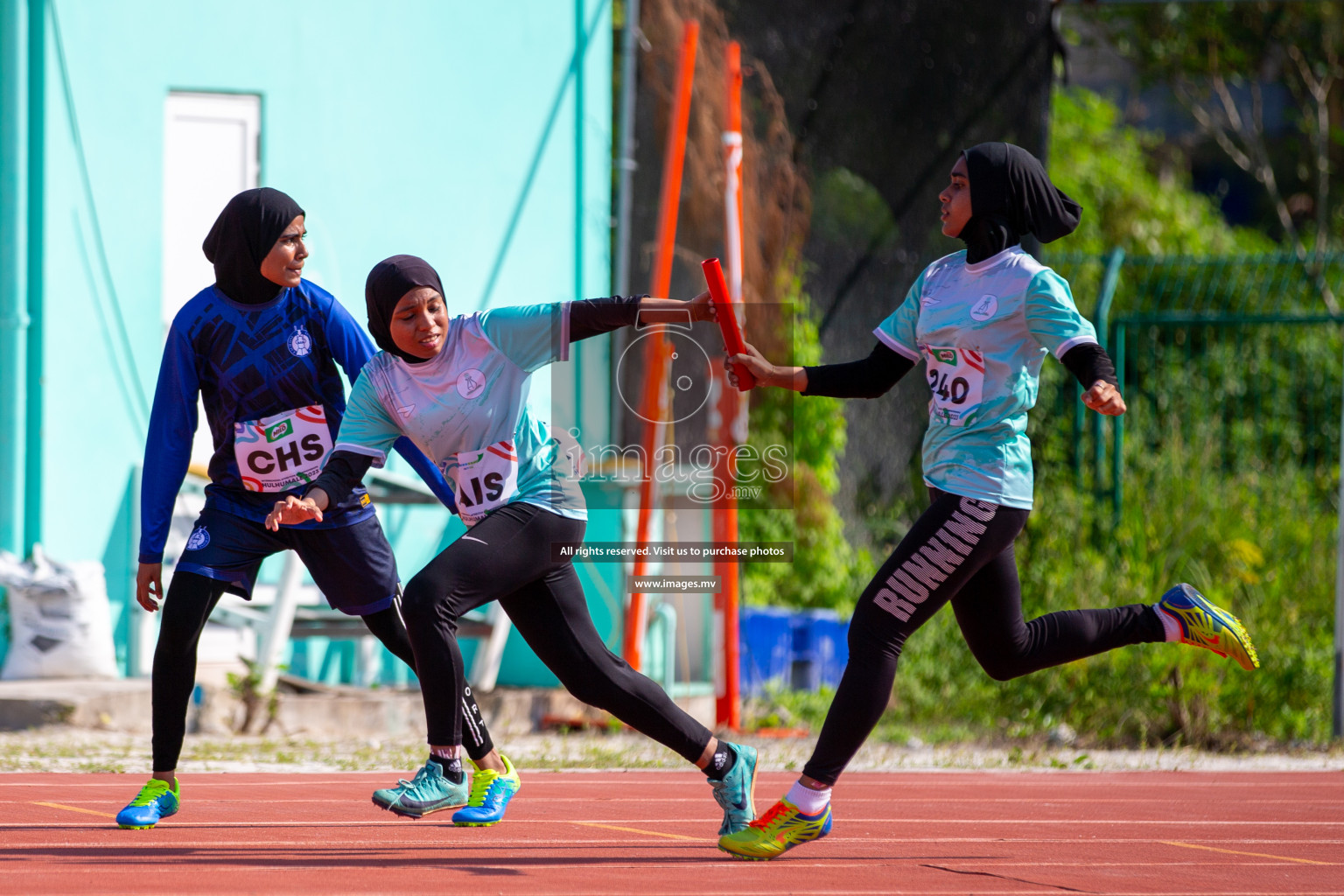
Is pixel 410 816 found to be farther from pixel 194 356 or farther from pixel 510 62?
pixel 510 62

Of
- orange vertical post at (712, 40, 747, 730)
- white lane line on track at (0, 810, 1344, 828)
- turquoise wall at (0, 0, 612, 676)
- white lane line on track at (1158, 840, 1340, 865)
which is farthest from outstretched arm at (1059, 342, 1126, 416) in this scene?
turquoise wall at (0, 0, 612, 676)

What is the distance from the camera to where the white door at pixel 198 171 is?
380 inches

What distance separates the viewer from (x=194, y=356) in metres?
5.11

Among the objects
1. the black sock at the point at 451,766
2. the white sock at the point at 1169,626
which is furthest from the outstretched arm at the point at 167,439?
the white sock at the point at 1169,626

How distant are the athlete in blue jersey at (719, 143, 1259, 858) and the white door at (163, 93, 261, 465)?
5.72 m

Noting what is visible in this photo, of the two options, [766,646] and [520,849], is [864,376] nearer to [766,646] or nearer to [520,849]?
[520,849]

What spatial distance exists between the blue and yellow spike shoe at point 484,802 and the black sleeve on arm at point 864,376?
158cm

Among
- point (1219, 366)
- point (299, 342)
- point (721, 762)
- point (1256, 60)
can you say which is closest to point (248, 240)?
point (299, 342)

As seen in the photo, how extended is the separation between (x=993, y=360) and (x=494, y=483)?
4.81ft

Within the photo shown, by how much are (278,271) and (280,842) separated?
172cm

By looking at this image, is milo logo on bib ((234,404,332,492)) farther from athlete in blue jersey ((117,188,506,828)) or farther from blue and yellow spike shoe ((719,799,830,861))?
blue and yellow spike shoe ((719,799,830,861))

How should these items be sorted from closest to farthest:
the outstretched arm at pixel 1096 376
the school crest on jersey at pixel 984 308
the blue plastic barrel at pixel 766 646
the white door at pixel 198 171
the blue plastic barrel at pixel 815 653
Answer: the outstretched arm at pixel 1096 376
the school crest on jersey at pixel 984 308
the white door at pixel 198 171
the blue plastic barrel at pixel 766 646
the blue plastic barrel at pixel 815 653

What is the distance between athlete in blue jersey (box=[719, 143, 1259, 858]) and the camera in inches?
180

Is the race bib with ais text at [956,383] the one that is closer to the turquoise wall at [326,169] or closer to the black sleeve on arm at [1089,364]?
the black sleeve on arm at [1089,364]
